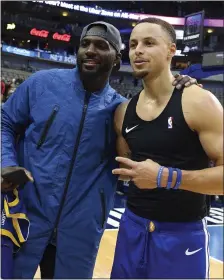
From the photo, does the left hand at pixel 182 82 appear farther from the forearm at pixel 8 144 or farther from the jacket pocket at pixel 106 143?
the forearm at pixel 8 144

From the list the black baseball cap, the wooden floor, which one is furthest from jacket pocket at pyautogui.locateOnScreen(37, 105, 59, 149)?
the wooden floor

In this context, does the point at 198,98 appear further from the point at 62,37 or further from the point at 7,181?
the point at 62,37

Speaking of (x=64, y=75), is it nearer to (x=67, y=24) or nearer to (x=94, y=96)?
(x=94, y=96)

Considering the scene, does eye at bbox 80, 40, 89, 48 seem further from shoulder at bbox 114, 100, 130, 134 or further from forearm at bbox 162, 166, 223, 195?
forearm at bbox 162, 166, 223, 195

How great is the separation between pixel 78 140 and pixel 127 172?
1.50 feet

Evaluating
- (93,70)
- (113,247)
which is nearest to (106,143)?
(93,70)

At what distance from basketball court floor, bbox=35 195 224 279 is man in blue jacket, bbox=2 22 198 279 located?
1787 mm

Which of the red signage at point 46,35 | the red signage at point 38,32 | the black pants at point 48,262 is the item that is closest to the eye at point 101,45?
the black pants at point 48,262

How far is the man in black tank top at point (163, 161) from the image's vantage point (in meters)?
1.61

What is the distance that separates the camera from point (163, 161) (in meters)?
1.83

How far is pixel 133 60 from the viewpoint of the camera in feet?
5.81

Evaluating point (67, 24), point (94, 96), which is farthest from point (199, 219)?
point (67, 24)

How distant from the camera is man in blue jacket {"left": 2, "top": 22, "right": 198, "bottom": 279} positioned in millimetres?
1963

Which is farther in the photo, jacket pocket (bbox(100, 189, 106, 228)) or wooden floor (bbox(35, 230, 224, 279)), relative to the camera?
wooden floor (bbox(35, 230, 224, 279))
